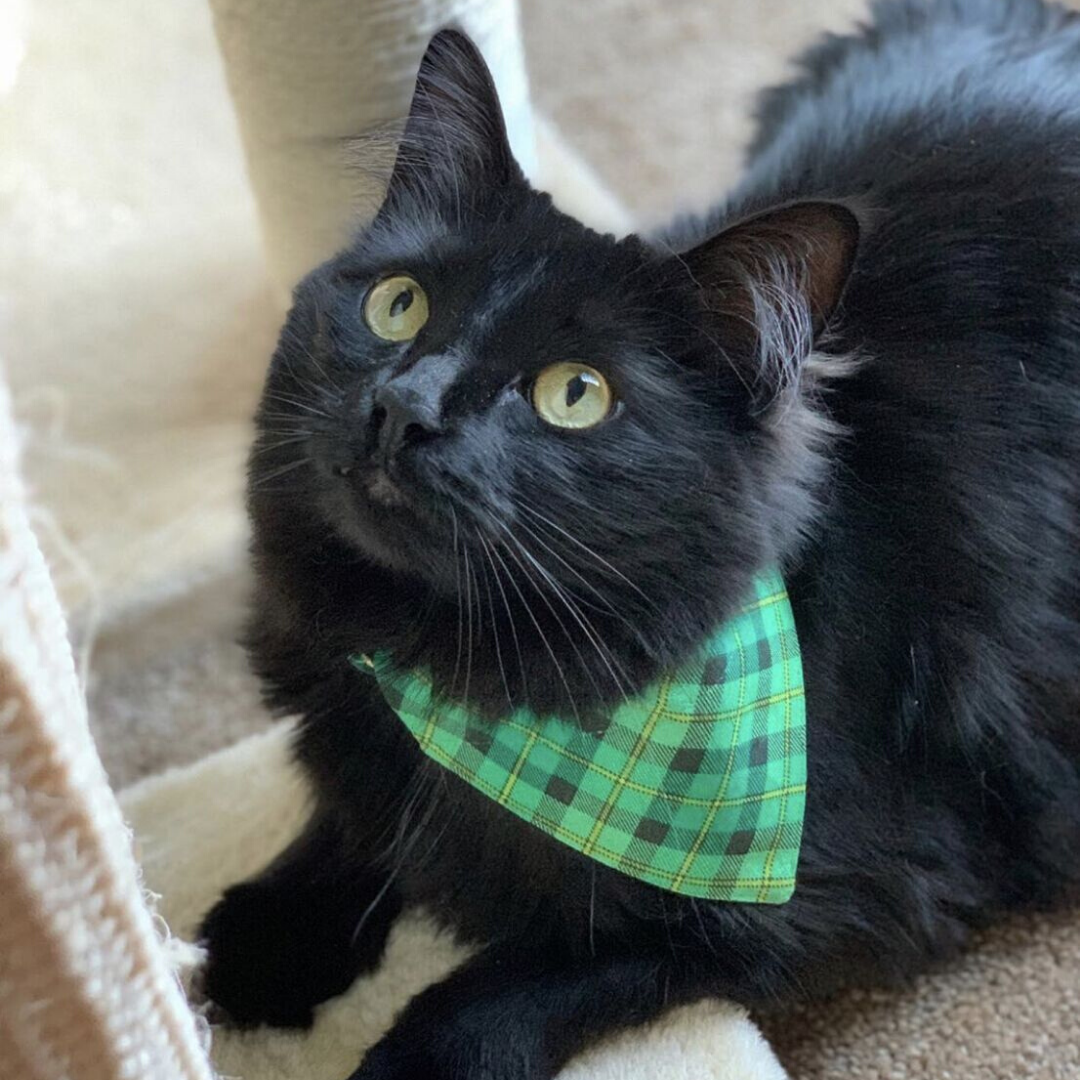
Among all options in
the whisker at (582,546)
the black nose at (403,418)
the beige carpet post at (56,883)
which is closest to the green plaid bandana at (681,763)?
the whisker at (582,546)

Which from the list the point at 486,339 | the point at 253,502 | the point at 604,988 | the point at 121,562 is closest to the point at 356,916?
the point at 604,988

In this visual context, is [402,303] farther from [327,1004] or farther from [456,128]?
[327,1004]

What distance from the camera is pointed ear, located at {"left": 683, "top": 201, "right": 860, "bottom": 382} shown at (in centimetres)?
81

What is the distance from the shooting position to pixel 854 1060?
1154 mm

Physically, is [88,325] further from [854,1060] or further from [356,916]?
[854,1060]

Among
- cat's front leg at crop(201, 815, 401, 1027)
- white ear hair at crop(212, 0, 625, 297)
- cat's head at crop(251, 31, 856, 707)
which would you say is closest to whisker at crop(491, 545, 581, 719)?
cat's head at crop(251, 31, 856, 707)

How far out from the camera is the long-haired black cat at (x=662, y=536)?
83cm

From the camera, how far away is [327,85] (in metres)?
1.28

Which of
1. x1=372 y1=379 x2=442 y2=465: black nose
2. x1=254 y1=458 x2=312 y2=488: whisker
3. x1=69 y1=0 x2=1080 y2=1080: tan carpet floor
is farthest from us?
x1=69 y1=0 x2=1080 y2=1080: tan carpet floor

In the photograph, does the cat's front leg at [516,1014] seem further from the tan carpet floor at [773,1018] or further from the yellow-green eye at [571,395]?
the yellow-green eye at [571,395]

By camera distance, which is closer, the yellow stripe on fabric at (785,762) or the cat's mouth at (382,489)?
the cat's mouth at (382,489)

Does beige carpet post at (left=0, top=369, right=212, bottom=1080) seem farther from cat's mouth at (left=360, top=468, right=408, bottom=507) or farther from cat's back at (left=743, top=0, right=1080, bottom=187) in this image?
cat's back at (left=743, top=0, right=1080, bottom=187)

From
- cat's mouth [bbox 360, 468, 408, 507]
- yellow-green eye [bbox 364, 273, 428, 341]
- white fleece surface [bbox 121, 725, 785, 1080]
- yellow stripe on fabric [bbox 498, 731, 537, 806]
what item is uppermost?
yellow-green eye [bbox 364, 273, 428, 341]

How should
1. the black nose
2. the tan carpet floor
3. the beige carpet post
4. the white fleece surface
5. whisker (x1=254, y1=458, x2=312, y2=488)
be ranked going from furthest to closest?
the tan carpet floor, the white fleece surface, whisker (x1=254, y1=458, x2=312, y2=488), the black nose, the beige carpet post
